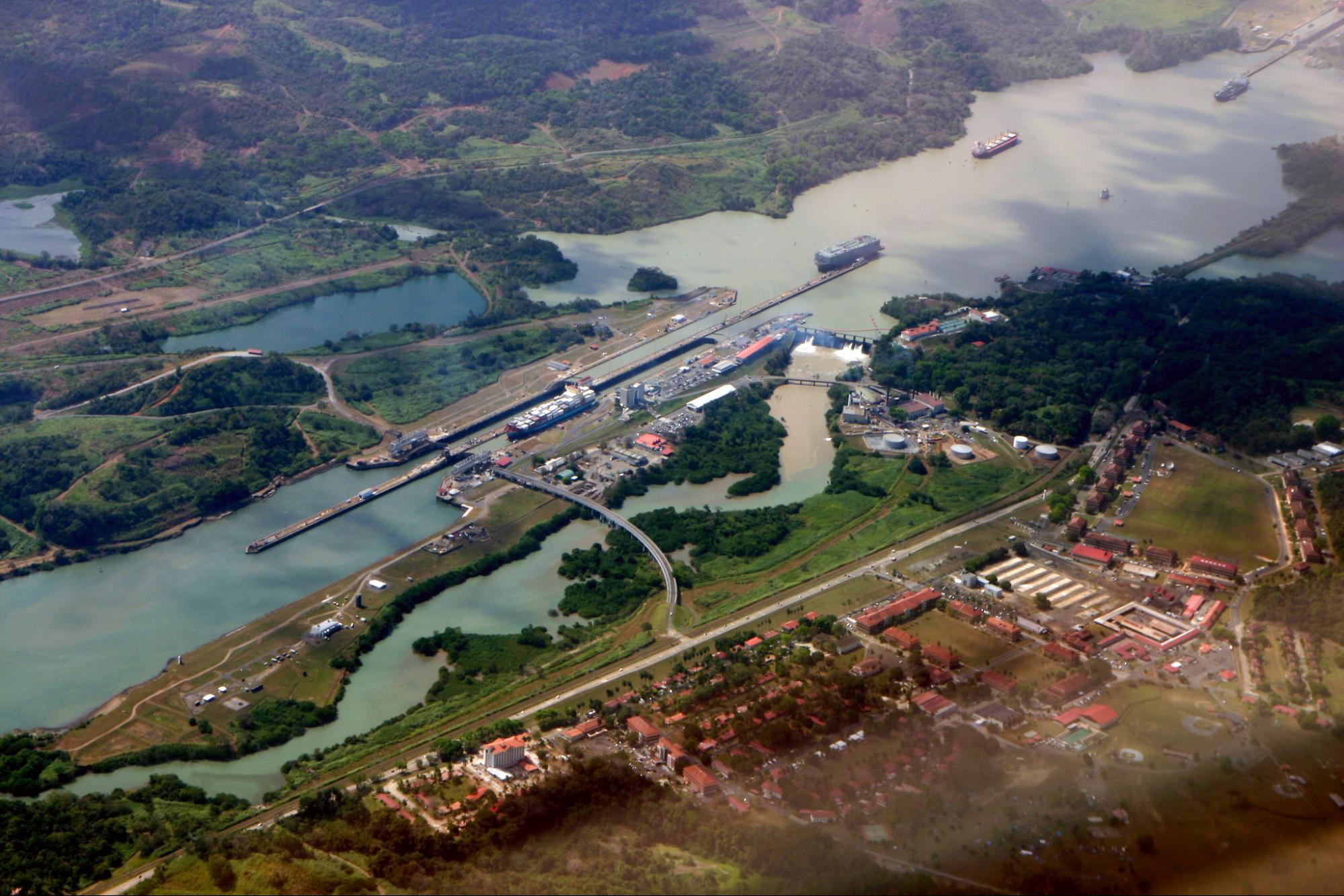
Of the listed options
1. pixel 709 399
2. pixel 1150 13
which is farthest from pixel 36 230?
pixel 1150 13

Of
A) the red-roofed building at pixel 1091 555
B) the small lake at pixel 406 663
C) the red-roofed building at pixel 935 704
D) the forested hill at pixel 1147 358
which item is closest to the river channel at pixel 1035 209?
the forested hill at pixel 1147 358

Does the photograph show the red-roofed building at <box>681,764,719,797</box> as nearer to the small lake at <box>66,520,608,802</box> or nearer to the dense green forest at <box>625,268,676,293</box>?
the small lake at <box>66,520,608,802</box>

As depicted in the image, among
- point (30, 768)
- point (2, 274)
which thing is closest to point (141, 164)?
point (2, 274)

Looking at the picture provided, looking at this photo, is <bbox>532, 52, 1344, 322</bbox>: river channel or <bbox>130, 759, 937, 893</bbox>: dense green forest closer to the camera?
<bbox>130, 759, 937, 893</bbox>: dense green forest

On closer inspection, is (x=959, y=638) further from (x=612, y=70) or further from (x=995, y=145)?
(x=612, y=70)

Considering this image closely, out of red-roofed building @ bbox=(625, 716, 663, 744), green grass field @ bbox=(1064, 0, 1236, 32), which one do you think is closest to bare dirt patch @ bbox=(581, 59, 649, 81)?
green grass field @ bbox=(1064, 0, 1236, 32)

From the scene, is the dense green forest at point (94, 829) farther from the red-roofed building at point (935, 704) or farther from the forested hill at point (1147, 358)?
the forested hill at point (1147, 358)
